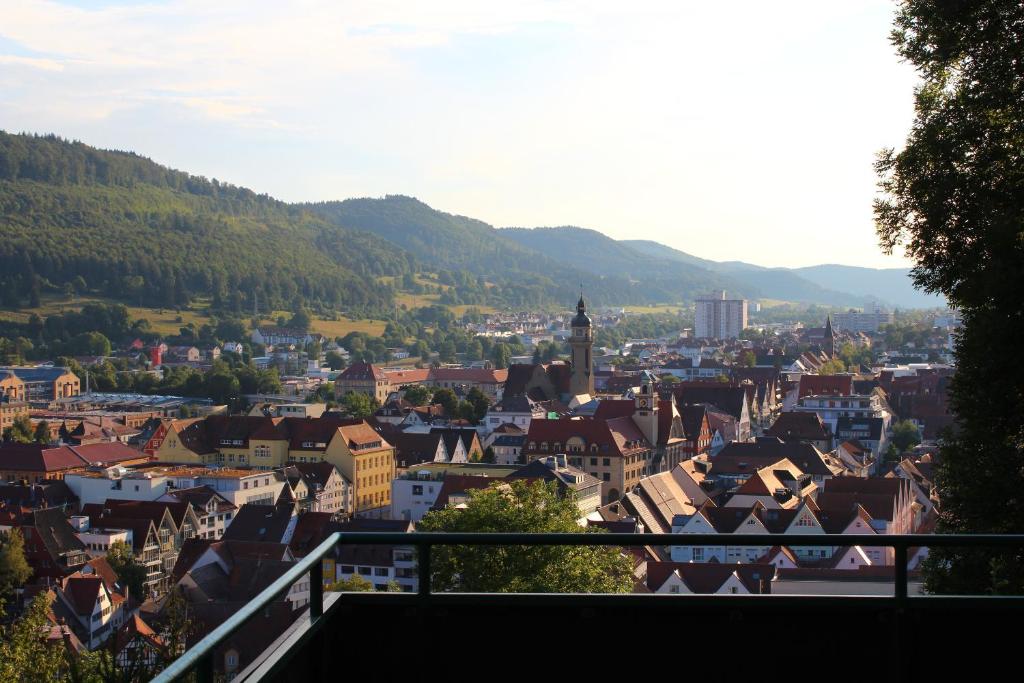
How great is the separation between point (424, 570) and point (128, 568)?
2521 centimetres

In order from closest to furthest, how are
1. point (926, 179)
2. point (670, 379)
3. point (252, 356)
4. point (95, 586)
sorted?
point (926, 179), point (95, 586), point (670, 379), point (252, 356)

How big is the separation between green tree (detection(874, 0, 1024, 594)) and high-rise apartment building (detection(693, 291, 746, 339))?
6613 inches

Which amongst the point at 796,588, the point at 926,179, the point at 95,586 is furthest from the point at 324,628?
the point at 95,586

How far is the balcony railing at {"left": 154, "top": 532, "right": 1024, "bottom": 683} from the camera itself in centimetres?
353

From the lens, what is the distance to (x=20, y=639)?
35.5 ft

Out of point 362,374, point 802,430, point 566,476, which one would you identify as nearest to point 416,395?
point 362,374

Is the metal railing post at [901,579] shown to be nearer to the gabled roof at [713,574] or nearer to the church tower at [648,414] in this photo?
the gabled roof at [713,574]

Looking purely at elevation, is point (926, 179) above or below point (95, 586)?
above

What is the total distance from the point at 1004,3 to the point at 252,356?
98851 millimetres

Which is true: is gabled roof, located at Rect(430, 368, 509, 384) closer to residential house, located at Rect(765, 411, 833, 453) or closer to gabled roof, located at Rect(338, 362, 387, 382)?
gabled roof, located at Rect(338, 362, 387, 382)

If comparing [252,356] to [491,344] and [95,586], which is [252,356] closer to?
[491,344]

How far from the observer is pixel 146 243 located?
4739 inches

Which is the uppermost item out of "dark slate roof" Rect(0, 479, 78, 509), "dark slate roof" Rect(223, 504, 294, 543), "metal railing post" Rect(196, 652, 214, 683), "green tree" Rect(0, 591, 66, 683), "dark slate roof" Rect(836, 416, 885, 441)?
"metal railing post" Rect(196, 652, 214, 683)

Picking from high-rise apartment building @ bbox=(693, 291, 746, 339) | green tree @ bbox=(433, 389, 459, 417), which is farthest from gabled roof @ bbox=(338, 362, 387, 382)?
high-rise apartment building @ bbox=(693, 291, 746, 339)
